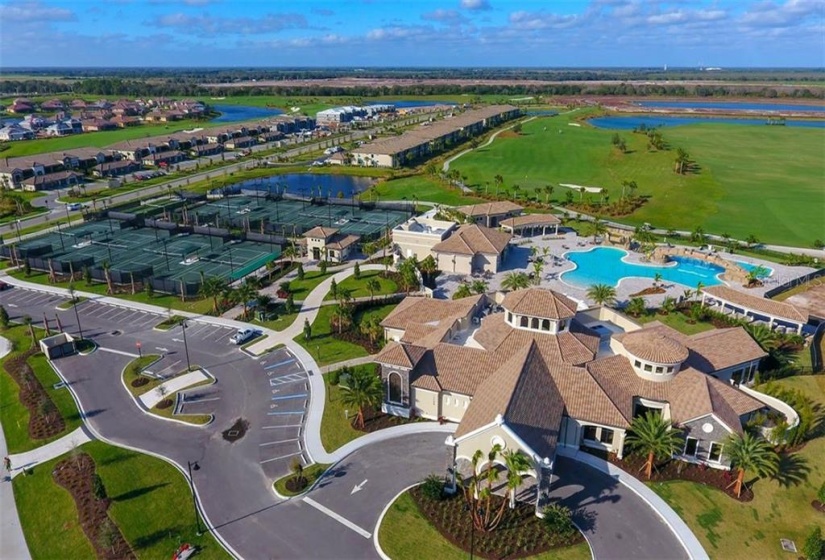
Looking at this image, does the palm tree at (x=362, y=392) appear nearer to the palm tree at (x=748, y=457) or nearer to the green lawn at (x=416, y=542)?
the green lawn at (x=416, y=542)

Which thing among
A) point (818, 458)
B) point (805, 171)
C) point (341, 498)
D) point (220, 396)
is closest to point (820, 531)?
point (818, 458)

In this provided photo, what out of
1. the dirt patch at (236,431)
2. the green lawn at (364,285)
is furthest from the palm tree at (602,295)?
the dirt patch at (236,431)

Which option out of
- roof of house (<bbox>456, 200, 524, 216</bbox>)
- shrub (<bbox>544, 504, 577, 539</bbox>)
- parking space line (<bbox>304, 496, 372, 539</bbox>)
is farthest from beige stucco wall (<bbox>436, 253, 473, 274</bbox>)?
parking space line (<bbox>304, 496, 372, 539</bbox>)

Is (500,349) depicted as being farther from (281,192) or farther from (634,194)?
(281,192)

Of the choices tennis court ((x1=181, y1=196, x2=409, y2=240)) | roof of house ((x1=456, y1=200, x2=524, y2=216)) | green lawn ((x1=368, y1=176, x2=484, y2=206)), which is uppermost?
roof of house ((x1=456, y1=200, x2=524, y2=216))

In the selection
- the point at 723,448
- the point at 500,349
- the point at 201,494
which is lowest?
the point at 201,494

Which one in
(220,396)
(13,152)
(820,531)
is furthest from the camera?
(13,152)

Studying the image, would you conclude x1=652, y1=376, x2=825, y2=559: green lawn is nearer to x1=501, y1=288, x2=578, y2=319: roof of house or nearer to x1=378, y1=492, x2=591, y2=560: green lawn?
x1=378, y1=492, x2=591, y2=560: green lawn
